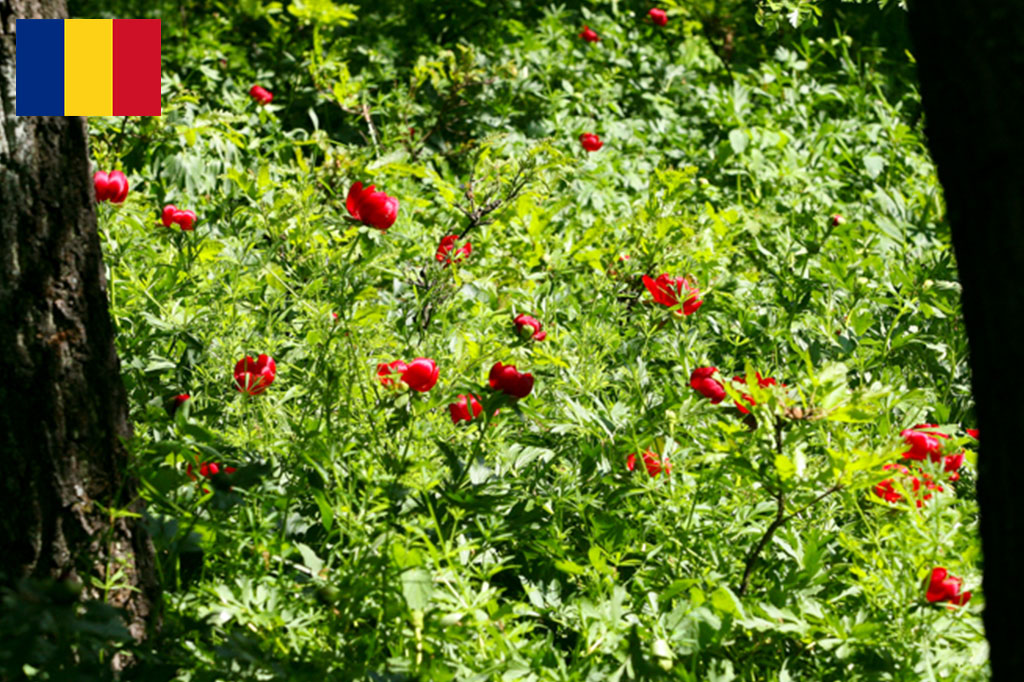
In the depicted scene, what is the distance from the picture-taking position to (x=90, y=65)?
2.58m

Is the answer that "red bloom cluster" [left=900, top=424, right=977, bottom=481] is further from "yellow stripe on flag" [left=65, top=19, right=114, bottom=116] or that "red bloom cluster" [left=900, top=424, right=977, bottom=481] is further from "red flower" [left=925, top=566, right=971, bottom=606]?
"yellow stripe on flag" [left=65, top=19, right=114, bottom=116]

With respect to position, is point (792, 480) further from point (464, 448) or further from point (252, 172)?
point (252, 172)

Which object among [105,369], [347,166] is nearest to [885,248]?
[347,166]

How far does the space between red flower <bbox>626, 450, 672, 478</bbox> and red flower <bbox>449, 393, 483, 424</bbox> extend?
34cm

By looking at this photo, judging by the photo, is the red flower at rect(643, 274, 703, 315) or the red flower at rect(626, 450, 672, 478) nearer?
the red flower at rect(626, 450, 672, 478)

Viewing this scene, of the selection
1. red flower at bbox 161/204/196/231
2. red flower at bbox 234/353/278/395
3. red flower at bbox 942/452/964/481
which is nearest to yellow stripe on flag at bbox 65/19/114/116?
red flower at bbox 161/204/196/231

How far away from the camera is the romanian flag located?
1713mm

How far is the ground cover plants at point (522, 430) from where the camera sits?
173cm

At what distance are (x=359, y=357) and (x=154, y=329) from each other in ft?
2.03

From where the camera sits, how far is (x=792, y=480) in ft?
5.90

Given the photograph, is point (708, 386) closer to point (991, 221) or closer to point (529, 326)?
point (529, 326)

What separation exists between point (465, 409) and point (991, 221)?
113 centimetres

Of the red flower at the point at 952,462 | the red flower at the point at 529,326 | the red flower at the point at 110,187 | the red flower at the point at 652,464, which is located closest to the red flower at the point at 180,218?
the red flower at the point at 110,187

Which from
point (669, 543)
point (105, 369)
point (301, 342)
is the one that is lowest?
point (669, 543)
